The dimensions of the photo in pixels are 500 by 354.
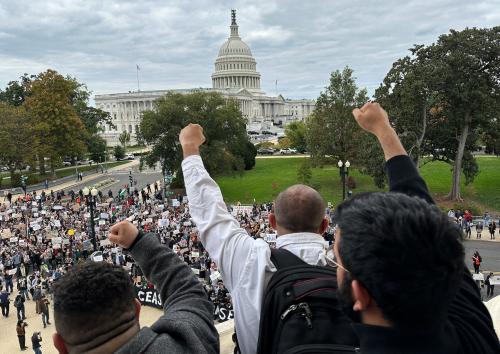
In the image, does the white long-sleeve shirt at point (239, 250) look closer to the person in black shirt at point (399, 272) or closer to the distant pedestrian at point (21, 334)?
the person in black shirt at point (399, 272)

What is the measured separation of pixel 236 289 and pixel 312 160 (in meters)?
41.5

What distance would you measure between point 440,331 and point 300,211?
1439mm

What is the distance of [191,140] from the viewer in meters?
3.41

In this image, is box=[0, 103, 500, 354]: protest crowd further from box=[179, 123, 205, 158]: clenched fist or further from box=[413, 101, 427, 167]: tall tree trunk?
box=[413, 101, 427, 167]: tall tree trunk

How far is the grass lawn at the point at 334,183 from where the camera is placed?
39034 mm

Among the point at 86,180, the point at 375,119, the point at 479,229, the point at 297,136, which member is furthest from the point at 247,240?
the point at 297,136

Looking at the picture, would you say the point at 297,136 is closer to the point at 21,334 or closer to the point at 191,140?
the point at 21,334

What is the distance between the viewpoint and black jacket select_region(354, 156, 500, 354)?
1.67 meters

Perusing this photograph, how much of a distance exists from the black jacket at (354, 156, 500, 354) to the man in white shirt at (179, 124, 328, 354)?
64 cm

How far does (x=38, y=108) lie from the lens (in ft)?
193

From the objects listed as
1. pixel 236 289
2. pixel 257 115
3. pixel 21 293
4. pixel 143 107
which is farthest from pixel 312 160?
pixel 257 115

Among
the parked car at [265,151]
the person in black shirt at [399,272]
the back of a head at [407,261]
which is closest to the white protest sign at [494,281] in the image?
the person in black shirt at [399,272]

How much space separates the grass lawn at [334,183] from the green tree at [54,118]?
22.1 metres

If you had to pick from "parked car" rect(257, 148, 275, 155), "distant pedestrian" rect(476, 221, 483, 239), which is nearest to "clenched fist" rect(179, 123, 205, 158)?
"distant pedestrian" rect(476, 221, 483, 239)
